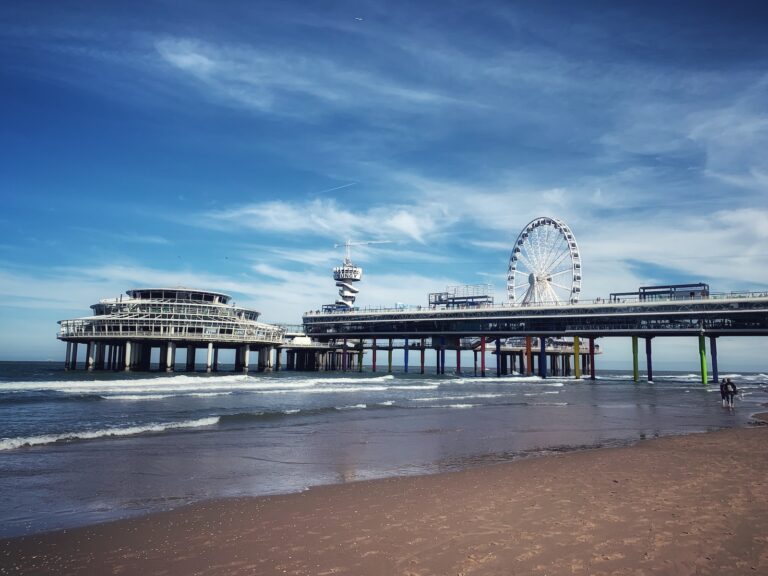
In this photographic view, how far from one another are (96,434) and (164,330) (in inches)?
2400

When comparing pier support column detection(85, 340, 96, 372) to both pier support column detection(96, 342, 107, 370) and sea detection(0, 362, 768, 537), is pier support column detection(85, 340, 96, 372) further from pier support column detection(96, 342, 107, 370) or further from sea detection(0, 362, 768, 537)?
sea detection(0, 362, 768, 537)

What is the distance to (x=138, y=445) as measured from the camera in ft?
44.5

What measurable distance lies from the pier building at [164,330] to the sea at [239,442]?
4590 cm

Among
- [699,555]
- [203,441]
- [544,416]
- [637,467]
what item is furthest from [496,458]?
[544,416]

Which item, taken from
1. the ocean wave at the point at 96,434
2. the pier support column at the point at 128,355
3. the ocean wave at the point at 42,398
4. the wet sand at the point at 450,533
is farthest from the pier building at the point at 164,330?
the wet sand at the point at 450,533

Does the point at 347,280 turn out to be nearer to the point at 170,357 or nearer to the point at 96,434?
the point at 170,357

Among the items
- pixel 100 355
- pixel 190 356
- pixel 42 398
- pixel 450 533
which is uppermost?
pixel 100 355

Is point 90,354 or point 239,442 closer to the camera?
point 239,442

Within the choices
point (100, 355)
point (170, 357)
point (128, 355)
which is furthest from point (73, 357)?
point (170, 357)

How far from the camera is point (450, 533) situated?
629 cm

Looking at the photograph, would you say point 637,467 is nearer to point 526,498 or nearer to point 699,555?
point 526,498

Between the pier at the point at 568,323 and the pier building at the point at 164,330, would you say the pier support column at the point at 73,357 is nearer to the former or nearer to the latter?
the pier building at the point at 164,330

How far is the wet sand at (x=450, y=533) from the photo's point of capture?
5258mm

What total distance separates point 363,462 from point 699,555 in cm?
736
